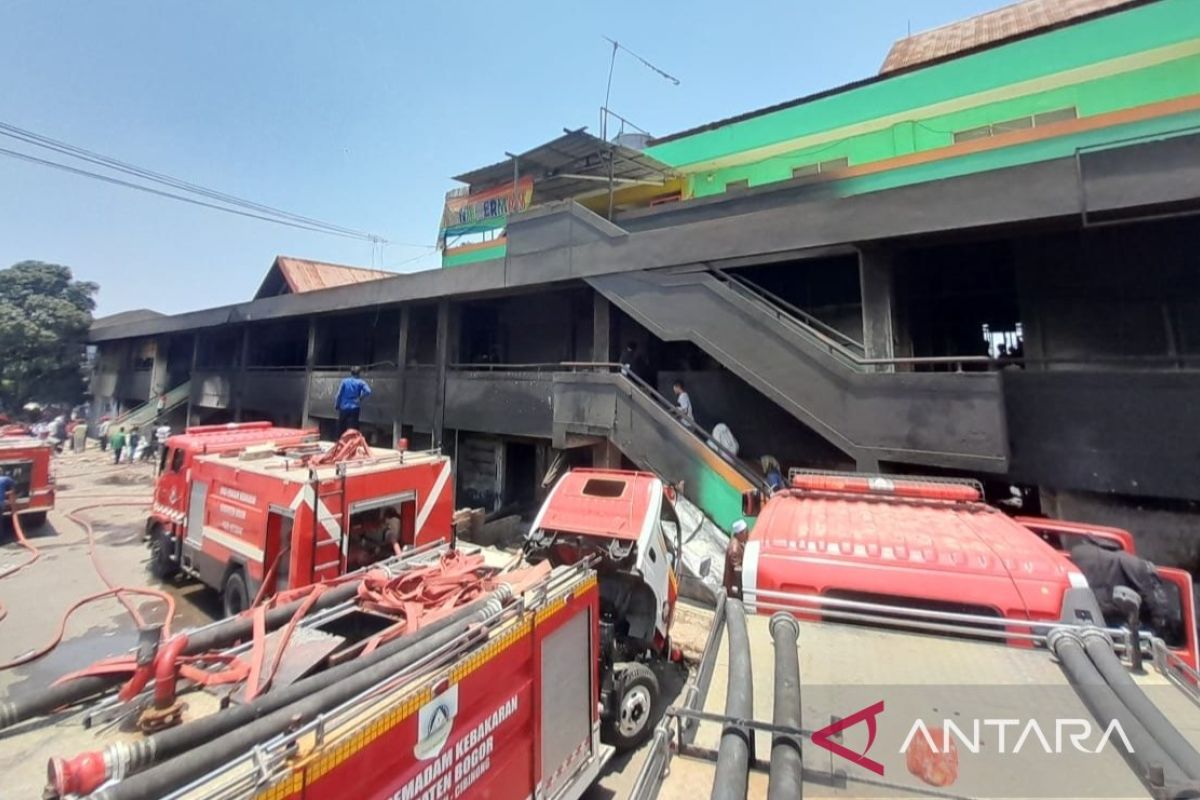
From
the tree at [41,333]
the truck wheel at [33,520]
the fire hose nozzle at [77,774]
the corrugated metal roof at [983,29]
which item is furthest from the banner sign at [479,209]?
the tree at [41,333]

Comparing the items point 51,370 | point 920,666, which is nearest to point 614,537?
point 920,666

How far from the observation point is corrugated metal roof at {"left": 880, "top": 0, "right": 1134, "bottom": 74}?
12.5 metres

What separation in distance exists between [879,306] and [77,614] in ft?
46.3

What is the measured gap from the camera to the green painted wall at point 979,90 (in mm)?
9352

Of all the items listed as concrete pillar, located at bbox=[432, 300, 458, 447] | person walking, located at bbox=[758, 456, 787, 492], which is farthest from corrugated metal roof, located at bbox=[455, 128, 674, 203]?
person walking, located at bbox=[758, 456, 787, 492]

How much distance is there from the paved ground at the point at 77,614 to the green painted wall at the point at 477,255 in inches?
472

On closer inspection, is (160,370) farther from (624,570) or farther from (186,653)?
(624,570)

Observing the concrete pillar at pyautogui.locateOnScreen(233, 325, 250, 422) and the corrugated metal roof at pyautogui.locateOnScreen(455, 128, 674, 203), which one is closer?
the corrugated metal roof at pyautogui.locateOnScreen(455, 128, 674, 203)

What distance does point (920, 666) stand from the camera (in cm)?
252

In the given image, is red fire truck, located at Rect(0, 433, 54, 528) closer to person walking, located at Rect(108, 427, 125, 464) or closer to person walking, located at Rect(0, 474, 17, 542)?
person walking, located at Rect(0, 474, 17, 542)

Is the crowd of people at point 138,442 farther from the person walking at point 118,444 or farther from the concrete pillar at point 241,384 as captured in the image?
the concrete pillar at point 241,384

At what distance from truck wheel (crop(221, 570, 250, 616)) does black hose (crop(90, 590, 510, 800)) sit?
5354 millimetres

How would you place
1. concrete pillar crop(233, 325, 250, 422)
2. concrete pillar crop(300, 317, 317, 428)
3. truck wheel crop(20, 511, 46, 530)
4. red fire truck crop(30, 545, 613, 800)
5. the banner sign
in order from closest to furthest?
red fire truck crop(30, 545, 613, 800), truck wheel crop(20, 511, 46, 530), the banner sign, concrete pillar crop(300, 317, 317, 428), concrete pillar crop(233, 325, 250, 422)

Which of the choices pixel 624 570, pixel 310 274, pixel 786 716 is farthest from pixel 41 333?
pixel 786 716
